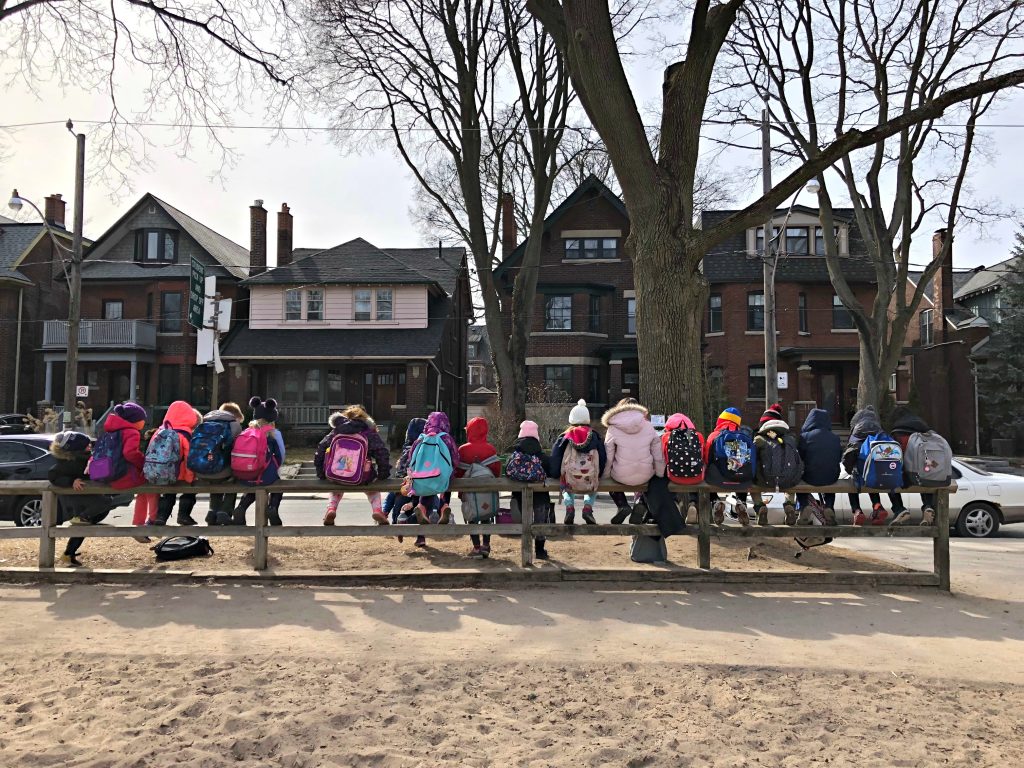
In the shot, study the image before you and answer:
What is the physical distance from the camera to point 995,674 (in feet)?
16.3

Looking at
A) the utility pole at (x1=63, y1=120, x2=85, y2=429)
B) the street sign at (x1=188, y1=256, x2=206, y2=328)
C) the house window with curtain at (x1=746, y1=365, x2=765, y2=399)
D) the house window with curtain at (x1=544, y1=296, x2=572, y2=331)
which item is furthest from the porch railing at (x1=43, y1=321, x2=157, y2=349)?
the house window with curtain at (x1=746, y1=365, x2=765, y2=399)

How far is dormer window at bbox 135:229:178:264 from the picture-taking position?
36.4m

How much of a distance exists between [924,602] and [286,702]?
19.2 feet

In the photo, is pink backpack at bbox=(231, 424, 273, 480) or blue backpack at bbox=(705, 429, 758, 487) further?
pink backpack at bbox=(231, 424, 273, 480)

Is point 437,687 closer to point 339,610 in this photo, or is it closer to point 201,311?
point 339,610

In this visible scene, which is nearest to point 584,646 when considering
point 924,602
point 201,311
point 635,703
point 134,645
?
point 635,703

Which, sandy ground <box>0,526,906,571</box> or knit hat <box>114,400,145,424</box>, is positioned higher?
knit hat <box>114,400,145,424</box>

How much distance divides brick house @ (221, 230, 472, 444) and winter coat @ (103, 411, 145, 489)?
23909mm

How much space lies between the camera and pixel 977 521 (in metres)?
12.7

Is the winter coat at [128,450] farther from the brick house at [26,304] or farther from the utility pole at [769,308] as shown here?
the brick house at [26,304]

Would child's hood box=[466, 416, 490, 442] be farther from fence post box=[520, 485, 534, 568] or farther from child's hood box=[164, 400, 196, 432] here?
child's hood box=[164, 400, 196, 432]

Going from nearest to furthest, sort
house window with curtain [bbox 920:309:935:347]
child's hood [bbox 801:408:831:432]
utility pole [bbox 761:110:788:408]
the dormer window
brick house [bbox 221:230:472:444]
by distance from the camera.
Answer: child's hood [bbox 801:408:831:432] < utility pole [bbox 761:110:788:408] < brick house [bbox 221:230:472:444] < the dormer window < house window with curtain [bbox 920:309:935:347]

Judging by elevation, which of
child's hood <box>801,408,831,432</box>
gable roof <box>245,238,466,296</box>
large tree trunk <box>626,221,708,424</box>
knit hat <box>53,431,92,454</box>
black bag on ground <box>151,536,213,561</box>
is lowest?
black bag on ground <box>151,536,213,561</box>

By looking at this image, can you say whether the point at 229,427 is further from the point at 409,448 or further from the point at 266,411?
the point at 409,448
